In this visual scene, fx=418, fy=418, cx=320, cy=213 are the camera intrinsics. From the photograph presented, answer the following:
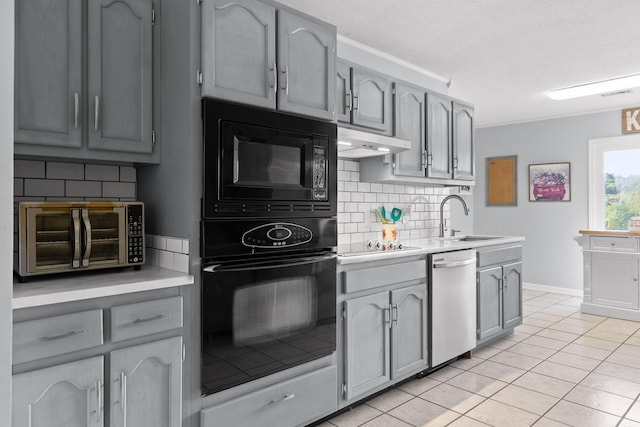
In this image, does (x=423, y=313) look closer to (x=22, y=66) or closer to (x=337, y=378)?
(x=337, y=378)

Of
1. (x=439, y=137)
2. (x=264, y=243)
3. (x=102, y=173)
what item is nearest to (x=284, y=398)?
(x=264, y=243)

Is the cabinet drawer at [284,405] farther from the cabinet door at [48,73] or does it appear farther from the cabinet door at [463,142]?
the cabinet door at [463,142]

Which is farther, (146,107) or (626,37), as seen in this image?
(626,37)

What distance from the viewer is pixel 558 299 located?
18.3 feet

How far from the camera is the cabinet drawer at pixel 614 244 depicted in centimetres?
459

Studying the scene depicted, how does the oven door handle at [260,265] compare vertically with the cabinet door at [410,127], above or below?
below

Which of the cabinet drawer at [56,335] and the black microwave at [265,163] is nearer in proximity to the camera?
the cabinet drawer at [56,335]

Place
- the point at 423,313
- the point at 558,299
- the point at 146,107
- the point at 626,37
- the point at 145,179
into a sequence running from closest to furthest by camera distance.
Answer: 1. the point at 146,107
2. the point at 145,179
3. the point at 423,313
4. the point at 626,37
5. the point at 558,299

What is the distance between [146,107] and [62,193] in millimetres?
606

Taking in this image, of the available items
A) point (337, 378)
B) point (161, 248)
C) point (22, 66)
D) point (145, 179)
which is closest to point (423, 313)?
point (337, 378)

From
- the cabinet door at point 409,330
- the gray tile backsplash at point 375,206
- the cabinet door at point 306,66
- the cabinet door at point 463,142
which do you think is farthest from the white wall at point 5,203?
the cabinet door at point 463,142

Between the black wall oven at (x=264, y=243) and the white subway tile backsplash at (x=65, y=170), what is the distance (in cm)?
78

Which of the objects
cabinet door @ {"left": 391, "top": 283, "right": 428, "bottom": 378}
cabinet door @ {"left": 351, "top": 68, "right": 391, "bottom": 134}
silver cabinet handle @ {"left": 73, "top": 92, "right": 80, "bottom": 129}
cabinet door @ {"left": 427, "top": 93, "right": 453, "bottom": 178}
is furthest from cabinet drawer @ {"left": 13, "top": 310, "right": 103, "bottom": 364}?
cabinet door @ {"left": 427, "top": 93, "right": 453, "bottom": 178}

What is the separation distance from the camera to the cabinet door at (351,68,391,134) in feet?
9.46
